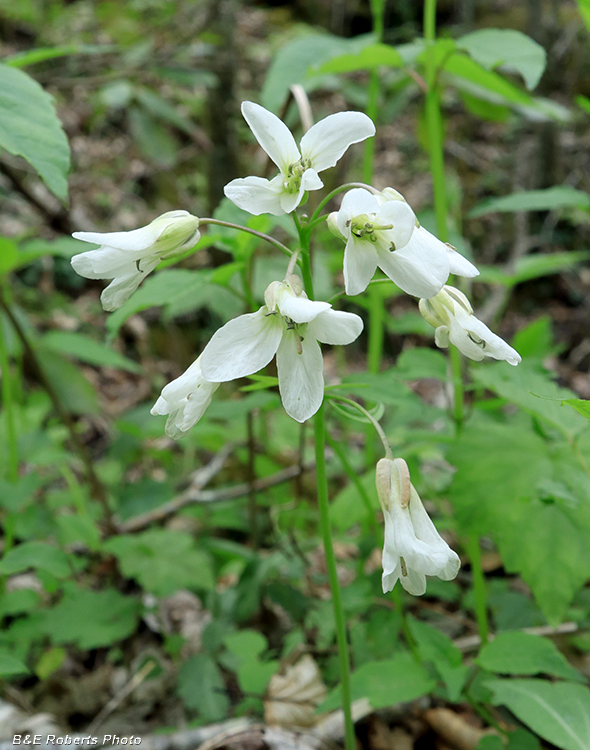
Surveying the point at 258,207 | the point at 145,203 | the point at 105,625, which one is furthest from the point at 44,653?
the point at 145,203

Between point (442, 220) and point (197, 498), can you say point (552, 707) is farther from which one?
point (197, 498)

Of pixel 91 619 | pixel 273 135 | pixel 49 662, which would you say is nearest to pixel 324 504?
pixel 273 135

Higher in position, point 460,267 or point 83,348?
point 460,267

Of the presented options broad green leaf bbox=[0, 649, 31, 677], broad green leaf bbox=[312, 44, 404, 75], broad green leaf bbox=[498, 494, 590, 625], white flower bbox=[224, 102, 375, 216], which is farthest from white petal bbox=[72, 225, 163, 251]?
broad green leaf bbox=[498, 494, 590, 625]

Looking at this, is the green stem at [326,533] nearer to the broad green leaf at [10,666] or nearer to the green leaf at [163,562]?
the broad green leaf at [10,666]

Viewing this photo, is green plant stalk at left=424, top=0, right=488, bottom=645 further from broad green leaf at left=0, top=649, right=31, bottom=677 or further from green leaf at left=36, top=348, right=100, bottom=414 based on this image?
green leaf at left=36, top=348, right=100, bottom=414

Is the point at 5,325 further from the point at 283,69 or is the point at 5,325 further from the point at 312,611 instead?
the point at 312,611
